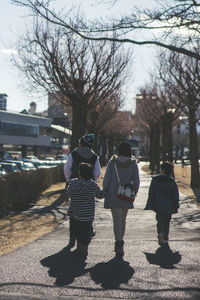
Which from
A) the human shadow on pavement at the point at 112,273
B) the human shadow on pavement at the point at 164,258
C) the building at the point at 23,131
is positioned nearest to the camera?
the human shadow on pavement at the point at 112,273

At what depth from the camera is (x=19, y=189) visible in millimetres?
15672

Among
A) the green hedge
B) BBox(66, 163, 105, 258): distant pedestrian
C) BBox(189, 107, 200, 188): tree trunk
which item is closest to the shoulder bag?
BBox(66, 163, 105, 258): distant pedestrian

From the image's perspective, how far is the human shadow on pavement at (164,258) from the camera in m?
6.78

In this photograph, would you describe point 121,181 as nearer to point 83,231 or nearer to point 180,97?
point 83,231

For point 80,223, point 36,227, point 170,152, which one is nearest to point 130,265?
point 80,223

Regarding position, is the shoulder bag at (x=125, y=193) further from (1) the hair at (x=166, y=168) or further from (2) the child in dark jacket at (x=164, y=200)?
(1) the hair at (x=166, y=168)

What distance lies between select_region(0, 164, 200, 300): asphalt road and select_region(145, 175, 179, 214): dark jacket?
0.64m

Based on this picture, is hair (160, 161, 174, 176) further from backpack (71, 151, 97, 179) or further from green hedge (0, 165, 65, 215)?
green hedge (0, 165, 65, 215)

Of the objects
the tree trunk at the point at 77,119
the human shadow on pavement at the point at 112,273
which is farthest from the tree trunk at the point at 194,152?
the human shadow on pavement at the point at 112,273

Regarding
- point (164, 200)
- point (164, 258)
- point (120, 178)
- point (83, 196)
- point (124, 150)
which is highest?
point (124, 150)

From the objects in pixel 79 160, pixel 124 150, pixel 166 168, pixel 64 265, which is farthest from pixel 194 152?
pixel 64 265

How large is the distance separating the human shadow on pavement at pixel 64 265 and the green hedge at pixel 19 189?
6652 millimetres

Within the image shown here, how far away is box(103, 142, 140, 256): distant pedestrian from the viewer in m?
7.43

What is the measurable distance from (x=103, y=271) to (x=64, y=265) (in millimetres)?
625
